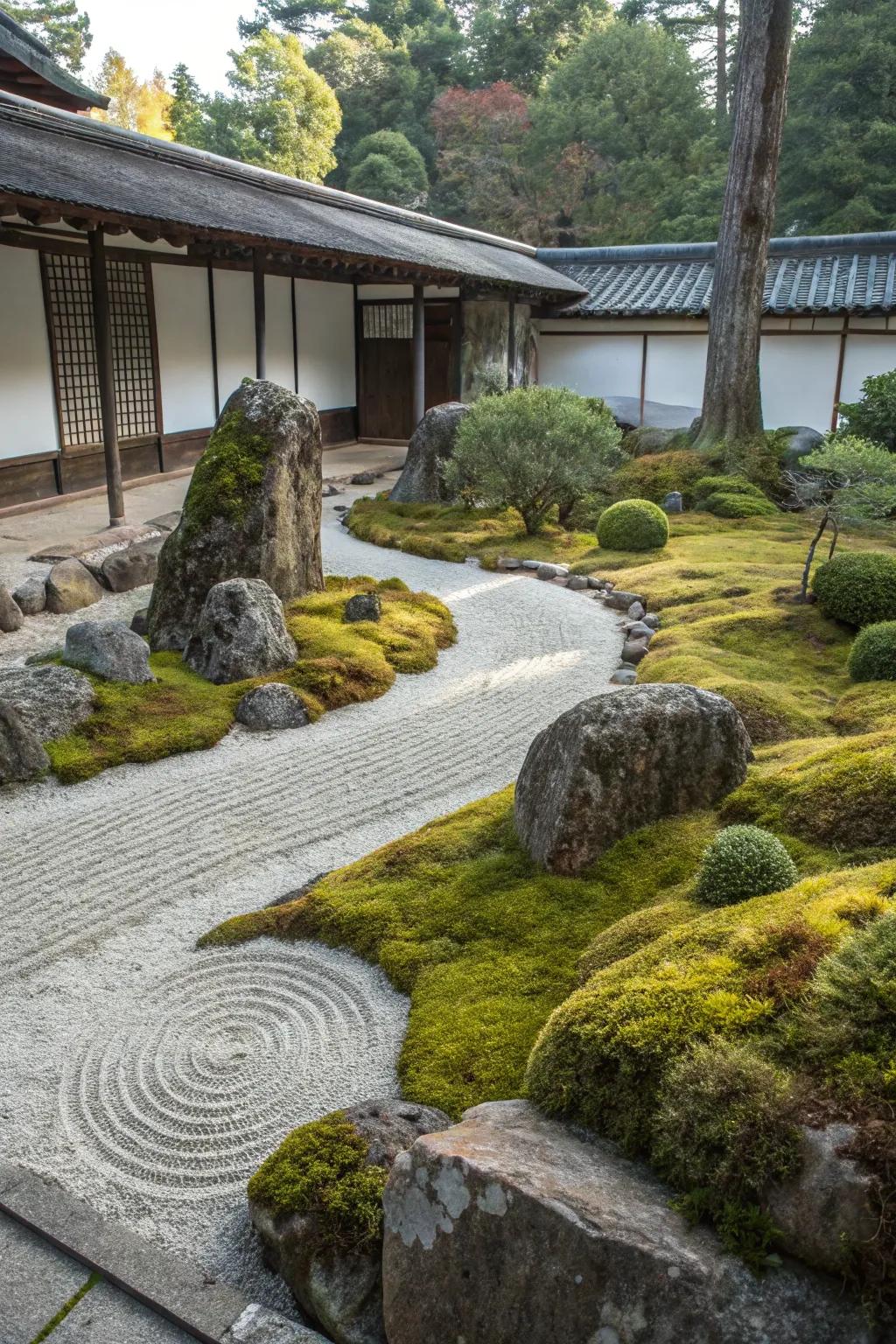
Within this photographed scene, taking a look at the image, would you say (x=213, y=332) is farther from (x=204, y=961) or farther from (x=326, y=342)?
(x=204, y=961)

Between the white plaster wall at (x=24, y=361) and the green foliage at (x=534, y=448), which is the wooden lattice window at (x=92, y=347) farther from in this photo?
the green foliage at (x=534, y=448)

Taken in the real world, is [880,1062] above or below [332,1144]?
above

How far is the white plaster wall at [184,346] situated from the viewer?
50.8 ft

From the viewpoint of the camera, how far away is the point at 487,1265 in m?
2.56

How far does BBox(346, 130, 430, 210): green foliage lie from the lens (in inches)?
1427

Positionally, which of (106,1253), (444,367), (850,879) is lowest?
(106,1253)

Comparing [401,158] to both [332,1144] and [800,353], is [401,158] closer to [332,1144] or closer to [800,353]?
[800,353]

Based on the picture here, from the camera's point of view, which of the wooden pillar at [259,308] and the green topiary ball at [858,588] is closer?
the green topiary ball at [858,588]

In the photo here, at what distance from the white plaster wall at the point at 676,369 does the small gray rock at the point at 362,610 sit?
13401 millimetres

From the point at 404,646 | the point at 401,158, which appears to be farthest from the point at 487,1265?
the point at 401,158

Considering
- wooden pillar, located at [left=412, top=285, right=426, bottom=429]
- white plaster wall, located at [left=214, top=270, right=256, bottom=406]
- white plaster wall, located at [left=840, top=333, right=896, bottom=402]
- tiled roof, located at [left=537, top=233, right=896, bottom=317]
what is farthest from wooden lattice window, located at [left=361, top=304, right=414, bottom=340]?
white plaster wall, located at [left=840, top=333, right=896, bottom=402]

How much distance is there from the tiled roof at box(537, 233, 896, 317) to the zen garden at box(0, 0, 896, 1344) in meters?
0.20

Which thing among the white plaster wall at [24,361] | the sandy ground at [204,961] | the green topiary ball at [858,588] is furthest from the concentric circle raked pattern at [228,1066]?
the white plaster wall at [24,361]

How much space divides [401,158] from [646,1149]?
1556 inches
